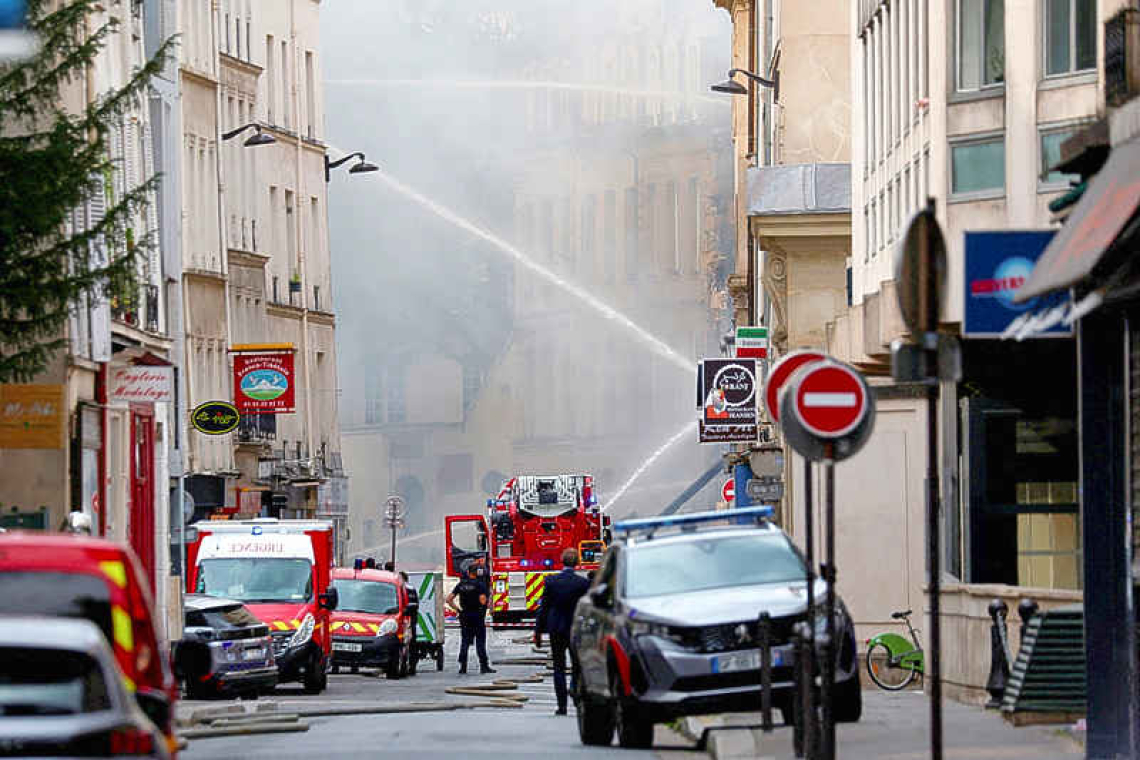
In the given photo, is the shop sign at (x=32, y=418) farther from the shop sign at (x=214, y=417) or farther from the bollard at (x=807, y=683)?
the shop sign at (x=214, y=417)

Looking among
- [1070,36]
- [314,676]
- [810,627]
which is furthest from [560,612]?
[810,627]

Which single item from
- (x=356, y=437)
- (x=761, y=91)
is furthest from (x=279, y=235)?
(x=356, y=437)

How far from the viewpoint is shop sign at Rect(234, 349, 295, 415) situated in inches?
2108

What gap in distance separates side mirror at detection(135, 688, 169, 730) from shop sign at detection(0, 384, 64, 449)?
1712 cm

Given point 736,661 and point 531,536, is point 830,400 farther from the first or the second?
point 531,536

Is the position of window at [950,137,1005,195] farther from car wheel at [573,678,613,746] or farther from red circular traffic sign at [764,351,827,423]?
red circular traffic sign at [764,351,827,423]

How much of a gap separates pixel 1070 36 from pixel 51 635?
18.6 m

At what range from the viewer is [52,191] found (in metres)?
20.8

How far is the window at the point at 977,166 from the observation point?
27344mm

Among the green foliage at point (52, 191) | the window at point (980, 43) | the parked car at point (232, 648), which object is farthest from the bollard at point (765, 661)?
the parked car at point (232, 648)

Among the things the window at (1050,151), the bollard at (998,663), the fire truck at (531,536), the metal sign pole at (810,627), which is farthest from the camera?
the fire truck at (531,536)

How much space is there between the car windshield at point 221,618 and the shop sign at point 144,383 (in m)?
2.81

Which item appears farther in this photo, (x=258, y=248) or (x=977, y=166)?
(x=258, y=248)

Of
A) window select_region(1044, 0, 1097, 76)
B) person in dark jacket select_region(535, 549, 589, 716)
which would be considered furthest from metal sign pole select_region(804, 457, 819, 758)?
window select_region(1044, 0, 1097, 76)
